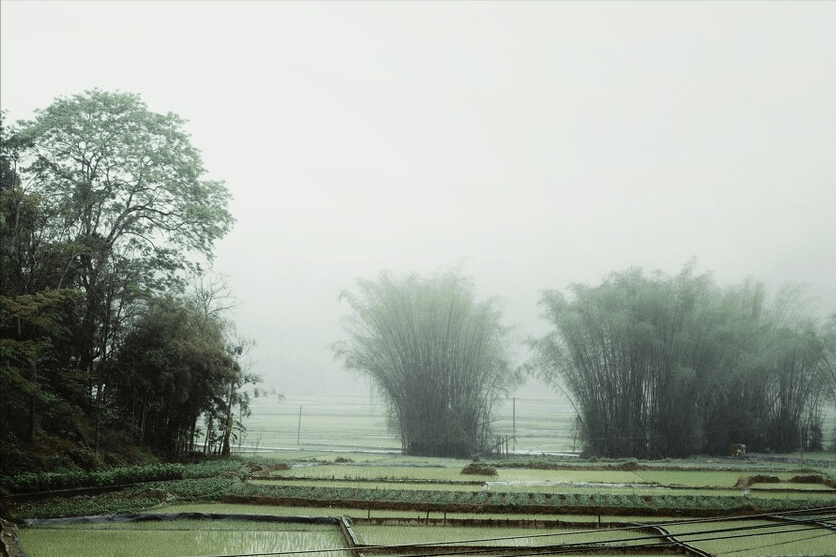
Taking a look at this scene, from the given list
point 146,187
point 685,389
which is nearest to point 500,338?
point 685,389

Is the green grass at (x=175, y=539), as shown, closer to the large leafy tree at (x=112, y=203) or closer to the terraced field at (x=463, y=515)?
the terraced field at (x=463, y=515)

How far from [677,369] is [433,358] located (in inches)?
222

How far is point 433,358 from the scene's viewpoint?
17453 mm

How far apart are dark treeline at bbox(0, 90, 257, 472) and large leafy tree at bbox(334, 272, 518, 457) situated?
13.0ft

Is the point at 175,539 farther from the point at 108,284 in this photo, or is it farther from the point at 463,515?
the point at 108,284

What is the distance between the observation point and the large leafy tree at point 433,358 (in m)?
17.5

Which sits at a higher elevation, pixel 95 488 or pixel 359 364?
pixel 359 364

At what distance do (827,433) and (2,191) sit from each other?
21.9 meters

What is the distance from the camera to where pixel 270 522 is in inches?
311

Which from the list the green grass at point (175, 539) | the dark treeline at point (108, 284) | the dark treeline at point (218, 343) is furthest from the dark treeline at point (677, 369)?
the green grass at point (175, 539)

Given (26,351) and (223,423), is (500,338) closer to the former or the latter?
(223,423)

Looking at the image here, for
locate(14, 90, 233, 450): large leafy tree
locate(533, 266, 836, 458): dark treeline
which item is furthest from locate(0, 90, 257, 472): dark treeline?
locate(533, 266, 836, 458): dark treeline

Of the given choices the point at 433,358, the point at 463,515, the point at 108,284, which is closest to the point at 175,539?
the point at 463,515

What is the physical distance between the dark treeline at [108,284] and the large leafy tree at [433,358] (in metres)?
3.96
